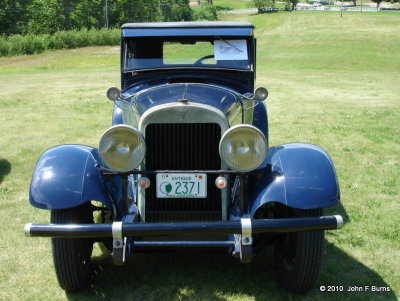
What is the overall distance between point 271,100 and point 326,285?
33.9 feet

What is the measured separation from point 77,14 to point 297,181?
6589cm

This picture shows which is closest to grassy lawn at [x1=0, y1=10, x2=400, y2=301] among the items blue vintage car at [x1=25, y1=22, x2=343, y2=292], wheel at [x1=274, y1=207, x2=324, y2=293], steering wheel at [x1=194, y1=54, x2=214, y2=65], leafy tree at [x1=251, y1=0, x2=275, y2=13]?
wheel at [x1=274, y1=207, x2=324, y2=293]

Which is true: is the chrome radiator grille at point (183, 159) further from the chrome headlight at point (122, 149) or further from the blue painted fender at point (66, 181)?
the blue painted fender at point (66, 181)

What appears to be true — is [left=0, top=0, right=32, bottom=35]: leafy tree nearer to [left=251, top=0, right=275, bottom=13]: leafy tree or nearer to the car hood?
[left=251, top=0, right=275, bottom=13]: leafy tree

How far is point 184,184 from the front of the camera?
10.8 ft

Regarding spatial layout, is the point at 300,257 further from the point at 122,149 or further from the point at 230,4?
the point at 230,4

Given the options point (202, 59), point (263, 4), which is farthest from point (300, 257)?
point (263, 4)

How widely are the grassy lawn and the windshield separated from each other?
1905mm

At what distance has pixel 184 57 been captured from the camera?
4859 millimetres

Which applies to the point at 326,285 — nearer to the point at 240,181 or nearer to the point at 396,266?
the point at 396,266

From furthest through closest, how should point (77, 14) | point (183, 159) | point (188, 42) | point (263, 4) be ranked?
point (263, 4) → point (77, 14) → point (188, 42) → point (183, 159)

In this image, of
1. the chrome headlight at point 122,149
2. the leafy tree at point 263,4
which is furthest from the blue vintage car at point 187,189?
the leafy tree at point 263,4

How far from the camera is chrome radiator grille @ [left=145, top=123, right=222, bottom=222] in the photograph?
335 cm

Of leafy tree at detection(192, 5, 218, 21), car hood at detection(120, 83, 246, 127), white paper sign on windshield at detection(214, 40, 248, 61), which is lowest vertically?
leafy tree at detection(192, 5, 218, 21)
